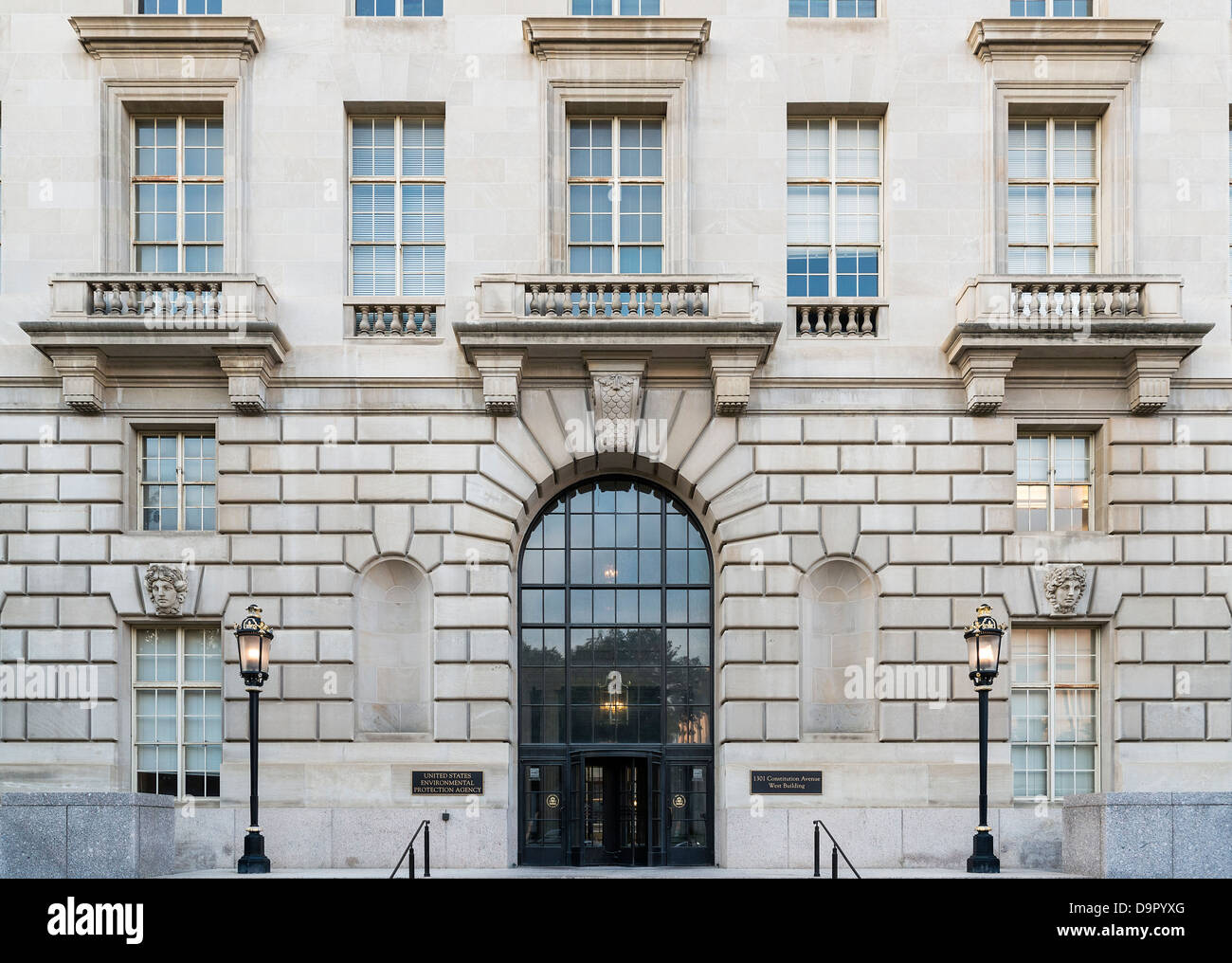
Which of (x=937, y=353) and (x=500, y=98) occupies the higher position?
(x=500, y=98)

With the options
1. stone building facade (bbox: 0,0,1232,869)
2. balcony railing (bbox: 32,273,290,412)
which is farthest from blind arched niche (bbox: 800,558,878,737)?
balcony railing (bbox: 32,273,290,412)

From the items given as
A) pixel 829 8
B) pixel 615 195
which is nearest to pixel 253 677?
pixel 615 195

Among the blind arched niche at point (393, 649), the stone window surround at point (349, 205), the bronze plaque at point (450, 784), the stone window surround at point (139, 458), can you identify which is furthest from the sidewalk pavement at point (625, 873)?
the stone window surround at point (349, 205)

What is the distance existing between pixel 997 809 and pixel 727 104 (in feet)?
46.4

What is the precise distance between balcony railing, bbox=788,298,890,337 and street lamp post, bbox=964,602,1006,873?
20.0 feet

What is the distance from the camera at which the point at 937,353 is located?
77.8 feet

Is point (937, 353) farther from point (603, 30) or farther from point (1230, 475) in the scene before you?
point (603, 30)

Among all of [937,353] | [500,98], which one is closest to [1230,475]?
[937,353]

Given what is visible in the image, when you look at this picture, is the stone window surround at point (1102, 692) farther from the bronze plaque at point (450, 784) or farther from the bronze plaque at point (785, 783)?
the bronze plaque at point (450, 784)

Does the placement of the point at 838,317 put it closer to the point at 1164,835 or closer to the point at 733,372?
the point at 733,372

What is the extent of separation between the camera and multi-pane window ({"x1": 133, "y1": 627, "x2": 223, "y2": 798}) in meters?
23.5

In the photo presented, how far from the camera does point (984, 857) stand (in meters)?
20.3

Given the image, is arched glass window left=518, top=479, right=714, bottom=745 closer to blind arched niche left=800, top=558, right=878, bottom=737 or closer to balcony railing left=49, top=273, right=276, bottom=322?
blind arched niche left=800, top=558, right=878, bottom=737

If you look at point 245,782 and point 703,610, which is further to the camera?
point 703,610
